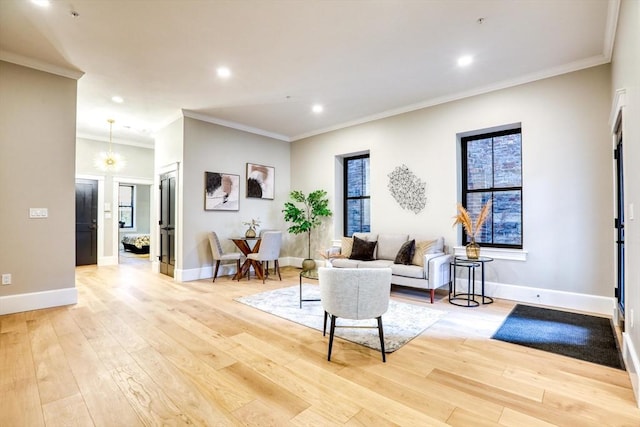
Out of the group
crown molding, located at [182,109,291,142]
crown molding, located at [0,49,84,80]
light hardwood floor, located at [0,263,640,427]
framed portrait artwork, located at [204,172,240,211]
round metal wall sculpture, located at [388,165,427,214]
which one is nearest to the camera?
light hardwood floor, located at [0,263,640,427]

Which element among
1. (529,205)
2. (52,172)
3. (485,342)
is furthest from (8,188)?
(529,205)

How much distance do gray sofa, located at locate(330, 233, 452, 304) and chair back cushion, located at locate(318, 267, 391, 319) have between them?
1848 mm

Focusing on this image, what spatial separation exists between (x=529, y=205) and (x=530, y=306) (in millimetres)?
1287

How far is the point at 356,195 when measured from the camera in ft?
20.5

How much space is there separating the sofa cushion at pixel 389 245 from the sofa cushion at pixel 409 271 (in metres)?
0.44

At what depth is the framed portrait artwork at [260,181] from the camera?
6395mm

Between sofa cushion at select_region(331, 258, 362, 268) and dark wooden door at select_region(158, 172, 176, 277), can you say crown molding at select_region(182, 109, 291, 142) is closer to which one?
dark wooden door at select_region(158, 172, 176, 277)

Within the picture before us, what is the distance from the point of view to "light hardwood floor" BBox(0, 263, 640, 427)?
176 centimetres

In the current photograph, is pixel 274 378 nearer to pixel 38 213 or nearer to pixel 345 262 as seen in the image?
pixel 345 262

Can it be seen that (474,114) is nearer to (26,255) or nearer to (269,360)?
(269,360)

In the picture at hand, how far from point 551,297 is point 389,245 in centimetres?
216

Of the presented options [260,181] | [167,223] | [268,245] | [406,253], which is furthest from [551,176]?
[167,223]

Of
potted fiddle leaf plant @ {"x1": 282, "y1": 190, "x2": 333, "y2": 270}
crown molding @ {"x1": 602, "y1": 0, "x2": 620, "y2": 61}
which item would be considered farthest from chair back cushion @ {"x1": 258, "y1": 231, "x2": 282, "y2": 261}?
crown molding @ {"x1": 602, "y1": 0, "x2": 620, "y2": 61}

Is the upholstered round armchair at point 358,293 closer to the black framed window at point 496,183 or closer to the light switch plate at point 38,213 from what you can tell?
the black framed window at point 496,183
